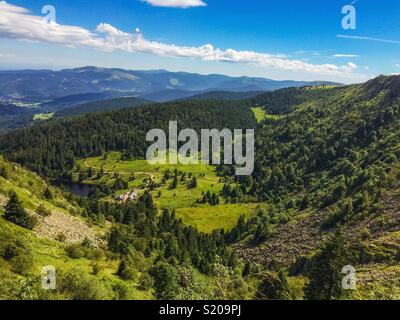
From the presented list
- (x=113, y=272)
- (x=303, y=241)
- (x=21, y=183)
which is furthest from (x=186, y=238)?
(x=113, y=272)

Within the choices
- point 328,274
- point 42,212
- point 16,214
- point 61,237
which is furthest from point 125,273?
point 328,274

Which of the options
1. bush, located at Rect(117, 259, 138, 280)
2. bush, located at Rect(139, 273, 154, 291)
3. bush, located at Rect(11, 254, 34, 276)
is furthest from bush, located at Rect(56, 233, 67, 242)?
bush, located at Rect(11, 254, 34, 276)

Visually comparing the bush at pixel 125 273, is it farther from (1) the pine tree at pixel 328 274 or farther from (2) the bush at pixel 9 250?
(1) the pine tree at pixel 328 274

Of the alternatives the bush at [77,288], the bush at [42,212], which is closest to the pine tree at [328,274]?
the bush at [77,288]

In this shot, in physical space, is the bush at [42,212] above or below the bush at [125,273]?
above

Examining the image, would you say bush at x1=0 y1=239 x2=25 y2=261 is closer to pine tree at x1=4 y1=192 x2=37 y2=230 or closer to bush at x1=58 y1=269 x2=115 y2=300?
bush at x1=58 y1=269 x2=115 y2=300

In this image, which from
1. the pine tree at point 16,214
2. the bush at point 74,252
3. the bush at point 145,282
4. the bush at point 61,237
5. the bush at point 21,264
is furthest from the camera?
the bush at point 61,237

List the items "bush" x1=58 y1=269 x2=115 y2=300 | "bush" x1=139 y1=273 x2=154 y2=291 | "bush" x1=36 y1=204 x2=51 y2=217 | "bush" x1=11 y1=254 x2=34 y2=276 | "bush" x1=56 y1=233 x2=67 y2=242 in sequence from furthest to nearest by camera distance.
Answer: "bush" x1=36 y1=204 x2=51 y2=217 < "bush" x1=56 y1=233 x2=67 y2=242 < "bush" x1=139 y1=273 x2=154 y2=291 < "bush" x1=11 y1=254 x2=34 y2=276 < "bush" x1=58 y1=269 x2=115 y2=300

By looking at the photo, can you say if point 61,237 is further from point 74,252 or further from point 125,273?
point 125,273
